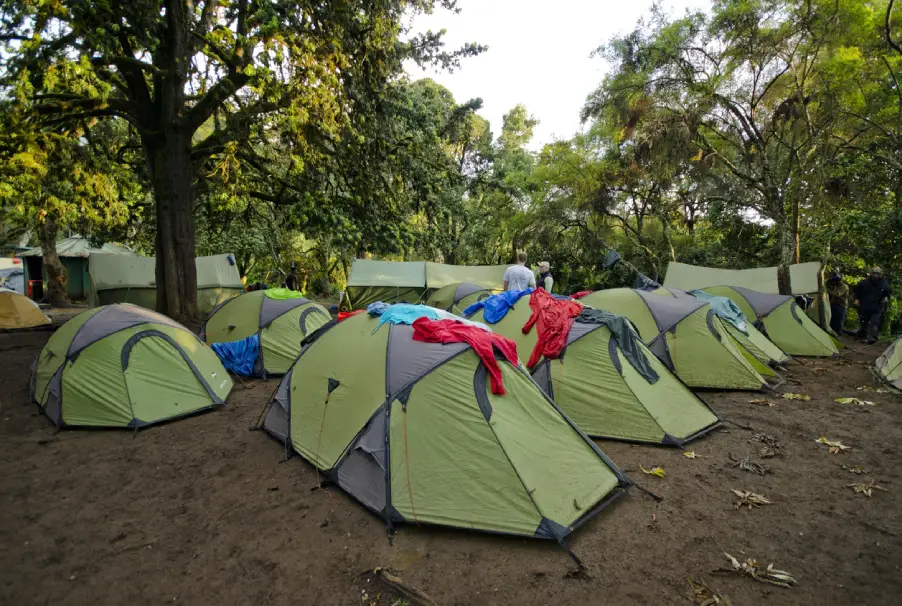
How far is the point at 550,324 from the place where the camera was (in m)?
6.04

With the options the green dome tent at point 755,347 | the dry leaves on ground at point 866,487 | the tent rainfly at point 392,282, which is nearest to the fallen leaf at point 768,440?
the dry leaves on ground at point 866,487

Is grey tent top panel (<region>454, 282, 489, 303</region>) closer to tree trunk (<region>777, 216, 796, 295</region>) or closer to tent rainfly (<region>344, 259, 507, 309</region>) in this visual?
tent rainfly (<region>344, 259, 507, 309</region>)

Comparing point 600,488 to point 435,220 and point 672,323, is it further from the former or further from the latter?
point 435,220

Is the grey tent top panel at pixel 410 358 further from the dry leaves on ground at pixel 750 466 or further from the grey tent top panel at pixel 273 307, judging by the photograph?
the grey tent top panel at pixel 273 307

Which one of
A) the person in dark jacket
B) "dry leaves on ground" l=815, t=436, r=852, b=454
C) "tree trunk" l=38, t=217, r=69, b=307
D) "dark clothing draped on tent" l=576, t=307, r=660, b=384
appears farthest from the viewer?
"tree trunk" l=38, t=217, r=69, b=307

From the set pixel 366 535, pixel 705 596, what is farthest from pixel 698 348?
pixel 366 535

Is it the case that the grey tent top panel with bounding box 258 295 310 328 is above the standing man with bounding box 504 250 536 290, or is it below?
below

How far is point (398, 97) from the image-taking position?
10086 millimetres

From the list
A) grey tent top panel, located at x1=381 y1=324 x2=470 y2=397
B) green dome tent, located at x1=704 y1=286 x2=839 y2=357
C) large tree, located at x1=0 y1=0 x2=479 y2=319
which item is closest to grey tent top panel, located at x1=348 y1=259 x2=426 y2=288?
large tree, located at x1=0 y1=0 x2=479 y2=319

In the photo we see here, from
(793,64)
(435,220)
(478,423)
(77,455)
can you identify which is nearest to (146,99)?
(435,220)

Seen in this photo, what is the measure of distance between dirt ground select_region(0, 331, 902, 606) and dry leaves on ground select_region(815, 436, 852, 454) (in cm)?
8

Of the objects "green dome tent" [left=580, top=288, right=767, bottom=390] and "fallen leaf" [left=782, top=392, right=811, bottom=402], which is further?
"green dome tent" [left=580, top=288, right=767, bottom=390]

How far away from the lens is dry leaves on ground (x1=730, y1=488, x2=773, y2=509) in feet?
13.5

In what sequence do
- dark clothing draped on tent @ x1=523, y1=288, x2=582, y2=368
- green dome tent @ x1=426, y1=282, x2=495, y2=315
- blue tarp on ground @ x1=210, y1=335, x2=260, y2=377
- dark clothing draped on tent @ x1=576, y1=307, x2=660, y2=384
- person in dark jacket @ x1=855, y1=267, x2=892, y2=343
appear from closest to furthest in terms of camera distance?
dark clothing draped on tent @ x1=576, y1=307, x2=660, y2=384, dark clothing draped on tent @ x1=523, y1=288, x2=582, y2=368, blue tarp on ground @ x1=210, y1=335, x2=260, y2=377, person in dark jacket @ x1=855, y1=267, x2=892, y2=343, green dome tent @ x1=426, y1=282, x2=495, y2=315
